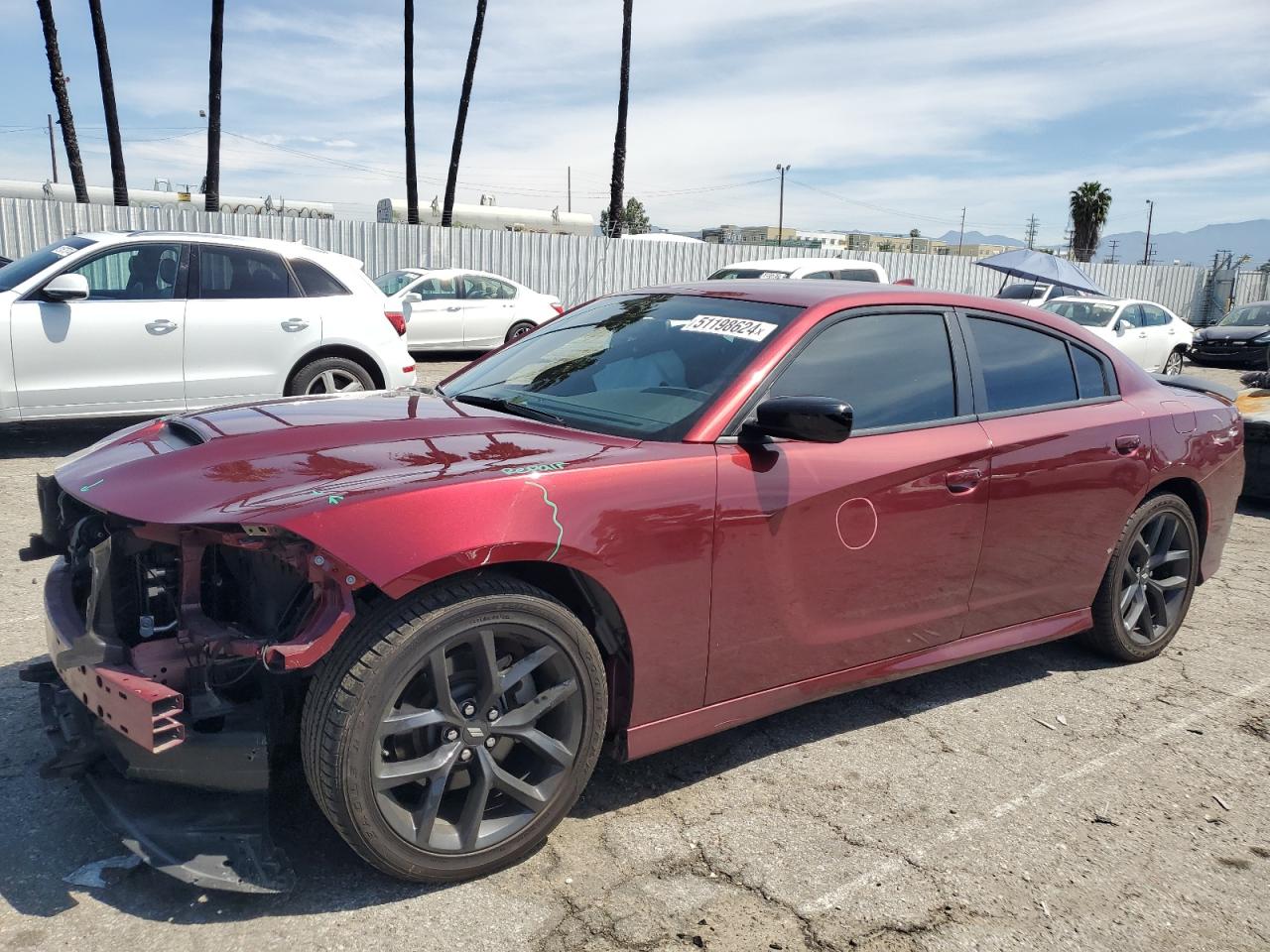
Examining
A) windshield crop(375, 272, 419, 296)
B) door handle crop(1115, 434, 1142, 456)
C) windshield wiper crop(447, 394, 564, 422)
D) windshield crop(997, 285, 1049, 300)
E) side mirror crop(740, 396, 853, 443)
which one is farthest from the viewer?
windshield crop(997, 285, 1049, 300)

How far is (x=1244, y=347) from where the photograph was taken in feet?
67.9

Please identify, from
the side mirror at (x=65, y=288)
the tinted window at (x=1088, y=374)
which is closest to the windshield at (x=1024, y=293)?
the tinted window at (x=1088, y=374)

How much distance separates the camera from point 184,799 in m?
2.68

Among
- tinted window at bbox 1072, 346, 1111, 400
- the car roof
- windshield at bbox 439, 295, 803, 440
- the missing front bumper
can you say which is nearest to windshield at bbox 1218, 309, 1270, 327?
the car roof

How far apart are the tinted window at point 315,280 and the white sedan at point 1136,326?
12416mm

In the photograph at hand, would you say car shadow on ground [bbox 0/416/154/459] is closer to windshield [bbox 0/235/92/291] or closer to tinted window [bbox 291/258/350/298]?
windshield [bbox 0/235/92/291]

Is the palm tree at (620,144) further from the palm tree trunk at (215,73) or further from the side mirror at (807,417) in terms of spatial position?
the side mirror at (807,417)

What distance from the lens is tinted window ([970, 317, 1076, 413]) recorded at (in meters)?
3.84

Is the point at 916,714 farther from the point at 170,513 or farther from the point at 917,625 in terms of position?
the point at 170,513

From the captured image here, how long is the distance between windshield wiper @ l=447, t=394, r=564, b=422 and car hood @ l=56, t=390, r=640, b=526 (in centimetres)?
11

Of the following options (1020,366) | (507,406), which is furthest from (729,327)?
(1020,366)

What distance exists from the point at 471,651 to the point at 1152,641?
132 inches

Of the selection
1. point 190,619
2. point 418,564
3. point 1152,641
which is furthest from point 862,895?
point 1152,641

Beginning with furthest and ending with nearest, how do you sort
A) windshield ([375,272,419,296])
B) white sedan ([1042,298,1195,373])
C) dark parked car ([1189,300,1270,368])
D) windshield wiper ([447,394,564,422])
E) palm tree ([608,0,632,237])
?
1. palm tree ([608,0,632,237])
2. dark parked car ([1189,300,1270,368])
3. windshield ([375,272,419,296])
4. white sedan ([1042,298,1195,373])
5. windshield wiper ([447,394,564,422])
